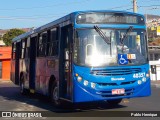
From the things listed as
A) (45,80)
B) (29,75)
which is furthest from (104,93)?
(29,75)

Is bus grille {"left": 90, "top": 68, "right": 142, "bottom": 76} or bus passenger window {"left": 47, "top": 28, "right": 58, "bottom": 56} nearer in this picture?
bus grille {"left": 90, "top": 68, "right": 142, "bottom": 76}

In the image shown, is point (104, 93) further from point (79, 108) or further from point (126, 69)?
point (79, 108)

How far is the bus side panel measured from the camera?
1413cm

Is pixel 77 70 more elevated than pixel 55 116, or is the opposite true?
pixel 77 70

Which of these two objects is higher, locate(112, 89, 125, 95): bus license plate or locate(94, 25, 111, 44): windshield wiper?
locate(94, 25, 111, 44): windshield wiper

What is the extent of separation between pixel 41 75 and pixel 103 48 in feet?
14.4

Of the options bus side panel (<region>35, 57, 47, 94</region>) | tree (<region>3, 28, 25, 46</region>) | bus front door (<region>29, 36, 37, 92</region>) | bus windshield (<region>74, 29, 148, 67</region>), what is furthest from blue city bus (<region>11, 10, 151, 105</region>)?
tree (<region>3, 28, 25, 46</region>)

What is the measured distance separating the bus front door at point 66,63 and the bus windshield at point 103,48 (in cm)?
38

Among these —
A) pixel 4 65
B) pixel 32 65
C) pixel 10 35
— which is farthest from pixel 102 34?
pixel 10 35

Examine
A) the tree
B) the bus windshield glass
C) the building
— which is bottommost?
the building

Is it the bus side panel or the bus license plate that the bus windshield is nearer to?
the bus license plate

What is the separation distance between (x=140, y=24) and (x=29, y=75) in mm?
6936

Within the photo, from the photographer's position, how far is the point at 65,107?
12891 mm

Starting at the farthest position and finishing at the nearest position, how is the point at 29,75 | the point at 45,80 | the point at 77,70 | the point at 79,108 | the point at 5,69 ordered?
1. the point at 5,69
2. the point at 29,75
3. the point at 45,80
4. the point at 79,108
5. the point at 77,70
